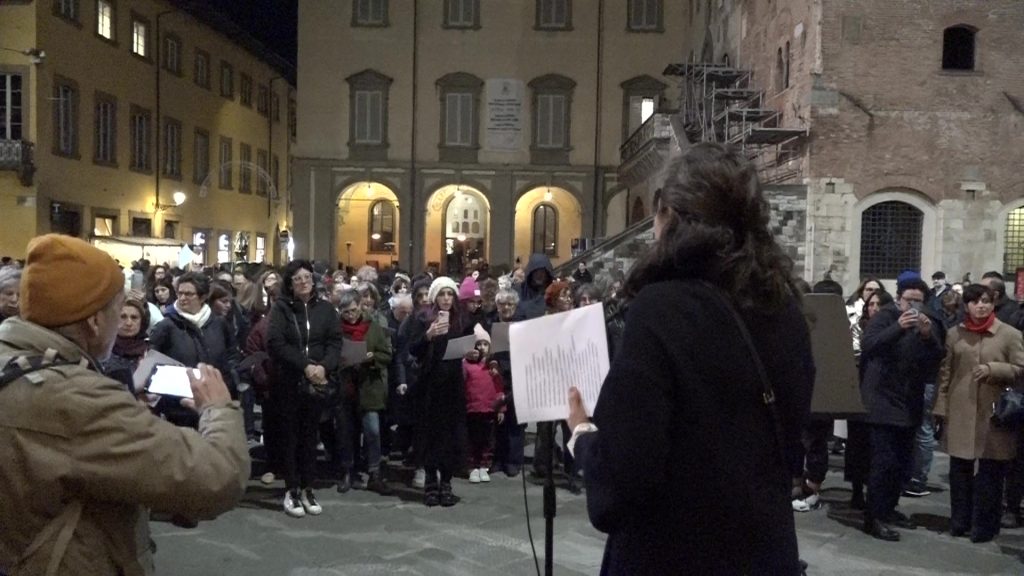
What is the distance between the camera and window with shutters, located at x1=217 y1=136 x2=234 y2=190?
119 ft

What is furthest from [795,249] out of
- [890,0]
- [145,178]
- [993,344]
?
[145,178]

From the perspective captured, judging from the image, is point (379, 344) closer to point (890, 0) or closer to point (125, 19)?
point (890, 0)

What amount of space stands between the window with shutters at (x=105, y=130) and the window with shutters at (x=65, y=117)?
105 centimetres

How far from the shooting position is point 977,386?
22.2 feet

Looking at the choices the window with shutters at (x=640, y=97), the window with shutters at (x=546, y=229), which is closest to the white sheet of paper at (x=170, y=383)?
the window with shutters at (x=640, y=97)

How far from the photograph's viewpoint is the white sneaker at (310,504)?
285 inches

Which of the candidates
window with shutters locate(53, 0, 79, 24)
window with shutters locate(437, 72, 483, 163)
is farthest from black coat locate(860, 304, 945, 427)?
window with shutters locate(437, 72, 483, 163)

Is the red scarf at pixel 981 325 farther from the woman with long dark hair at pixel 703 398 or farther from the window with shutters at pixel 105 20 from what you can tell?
the window with shutters at pixel 105 20

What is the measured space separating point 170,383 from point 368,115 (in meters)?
32.0

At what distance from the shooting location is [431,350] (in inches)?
310

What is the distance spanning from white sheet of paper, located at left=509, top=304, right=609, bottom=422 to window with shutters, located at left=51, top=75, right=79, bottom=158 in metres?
25.8

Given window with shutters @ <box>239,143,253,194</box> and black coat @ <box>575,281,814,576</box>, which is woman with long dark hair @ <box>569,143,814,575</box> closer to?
black coat @ <box>575,281,814,576</box>

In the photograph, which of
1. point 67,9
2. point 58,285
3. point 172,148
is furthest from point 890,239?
point 172,148

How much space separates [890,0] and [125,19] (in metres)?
22.8
